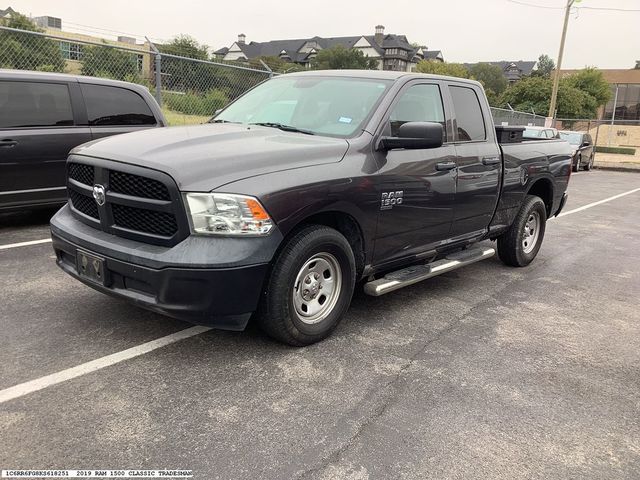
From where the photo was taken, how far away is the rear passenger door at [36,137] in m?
6.27

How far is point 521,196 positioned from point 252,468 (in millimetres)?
4533

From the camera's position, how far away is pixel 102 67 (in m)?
10.6

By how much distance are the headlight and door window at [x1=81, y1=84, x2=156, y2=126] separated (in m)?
4.46

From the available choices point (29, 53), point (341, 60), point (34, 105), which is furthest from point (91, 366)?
point (341, 60)

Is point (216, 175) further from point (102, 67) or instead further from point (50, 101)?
point (102, 67)

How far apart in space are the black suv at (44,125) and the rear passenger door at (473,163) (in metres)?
4.29

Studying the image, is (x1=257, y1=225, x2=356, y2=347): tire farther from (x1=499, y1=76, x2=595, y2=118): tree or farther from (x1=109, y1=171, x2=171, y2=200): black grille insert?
(x1=499, y1=76, x2=595, y2=118): tree

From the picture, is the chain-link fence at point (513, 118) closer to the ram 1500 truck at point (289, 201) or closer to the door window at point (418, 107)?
the door window at point (418, 107)

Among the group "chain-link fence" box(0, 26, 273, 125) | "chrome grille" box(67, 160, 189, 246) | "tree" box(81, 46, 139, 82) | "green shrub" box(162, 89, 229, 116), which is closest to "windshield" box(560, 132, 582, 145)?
"chain-link fence" box(0, 26, 273, 125)

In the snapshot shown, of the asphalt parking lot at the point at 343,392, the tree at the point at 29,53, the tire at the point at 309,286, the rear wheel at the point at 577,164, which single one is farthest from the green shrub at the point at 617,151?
the tire at the point at 309,286

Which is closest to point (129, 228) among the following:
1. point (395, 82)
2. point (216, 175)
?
point (216, 175)

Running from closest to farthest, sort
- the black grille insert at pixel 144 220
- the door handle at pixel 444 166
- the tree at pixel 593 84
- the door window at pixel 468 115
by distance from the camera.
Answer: the black grille insert at pixel 144 220 < the door handle at pixel 444 166 < the door window at pixel 468 115 < the tree at pixel 593 84

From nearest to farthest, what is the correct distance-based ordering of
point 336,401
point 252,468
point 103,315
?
point 252,468 < point 336,401 < point 103,315

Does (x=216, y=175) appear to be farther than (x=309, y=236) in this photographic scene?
No
